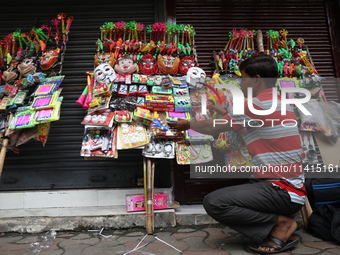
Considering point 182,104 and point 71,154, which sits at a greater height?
point 182,104

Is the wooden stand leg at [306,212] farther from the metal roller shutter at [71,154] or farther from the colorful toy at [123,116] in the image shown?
the colorful toy at [123,116]

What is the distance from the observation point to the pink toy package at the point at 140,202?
2930mm

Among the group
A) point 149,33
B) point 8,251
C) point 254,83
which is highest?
point 149,33

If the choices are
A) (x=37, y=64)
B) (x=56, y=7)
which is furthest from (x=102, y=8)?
(x=37, y=64)

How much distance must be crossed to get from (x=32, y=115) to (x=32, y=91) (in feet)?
1.71

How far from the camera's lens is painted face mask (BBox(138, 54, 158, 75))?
3102mm

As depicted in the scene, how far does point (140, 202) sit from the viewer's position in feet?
9.68

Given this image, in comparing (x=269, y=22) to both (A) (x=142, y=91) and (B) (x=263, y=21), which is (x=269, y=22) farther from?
(A) (x=142, y=91)

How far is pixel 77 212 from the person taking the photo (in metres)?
3.01

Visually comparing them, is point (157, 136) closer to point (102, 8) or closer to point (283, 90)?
point (283, 90)

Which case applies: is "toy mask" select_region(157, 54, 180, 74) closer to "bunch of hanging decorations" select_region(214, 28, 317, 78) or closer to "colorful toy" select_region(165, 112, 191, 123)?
"colorful toy" select_region(165, 112, 191, 123)

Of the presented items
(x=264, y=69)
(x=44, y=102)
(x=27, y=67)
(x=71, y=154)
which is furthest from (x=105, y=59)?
(x=264, y=69)

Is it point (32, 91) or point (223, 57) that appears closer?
point (32, 91)

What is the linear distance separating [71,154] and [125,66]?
4.48 feet
